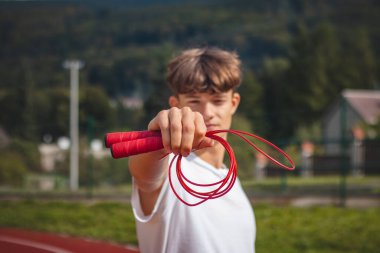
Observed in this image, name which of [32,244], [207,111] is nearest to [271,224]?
[32,244]

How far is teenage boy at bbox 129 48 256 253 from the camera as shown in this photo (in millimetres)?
1417

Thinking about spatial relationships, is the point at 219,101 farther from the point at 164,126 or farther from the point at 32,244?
the point at 32,244

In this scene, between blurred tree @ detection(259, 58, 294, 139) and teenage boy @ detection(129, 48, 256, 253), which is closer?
teenage boy @ detection(129, 48, 256, 253)

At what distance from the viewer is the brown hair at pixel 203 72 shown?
2.46 meters

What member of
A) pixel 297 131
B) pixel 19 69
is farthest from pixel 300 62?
pixel 297 131

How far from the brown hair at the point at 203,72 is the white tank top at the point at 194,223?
0.35 meters

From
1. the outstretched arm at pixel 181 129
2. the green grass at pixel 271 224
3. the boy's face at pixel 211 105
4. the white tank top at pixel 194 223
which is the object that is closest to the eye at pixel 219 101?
the boy's face at pixel 211 105

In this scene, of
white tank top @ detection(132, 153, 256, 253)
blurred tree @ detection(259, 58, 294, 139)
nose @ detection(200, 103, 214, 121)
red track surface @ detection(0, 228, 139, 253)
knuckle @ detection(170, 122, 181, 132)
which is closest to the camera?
knuckle @ detection(170, 122, 181, 132)

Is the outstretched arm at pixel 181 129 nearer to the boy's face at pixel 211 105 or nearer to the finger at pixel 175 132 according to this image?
the finger at pixel 175 132

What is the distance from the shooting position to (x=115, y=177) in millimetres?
13773

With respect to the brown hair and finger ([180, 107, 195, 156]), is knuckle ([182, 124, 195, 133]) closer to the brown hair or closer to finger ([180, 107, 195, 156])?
finger ([180, 107, 195, 156])

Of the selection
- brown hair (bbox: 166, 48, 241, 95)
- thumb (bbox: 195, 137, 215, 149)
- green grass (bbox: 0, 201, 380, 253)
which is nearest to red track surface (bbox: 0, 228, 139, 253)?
green grass (bbox: 0, 201, 380, 253)

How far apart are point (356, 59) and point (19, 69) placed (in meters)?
50.3

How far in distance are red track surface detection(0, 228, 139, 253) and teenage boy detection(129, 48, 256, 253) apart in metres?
3.22
